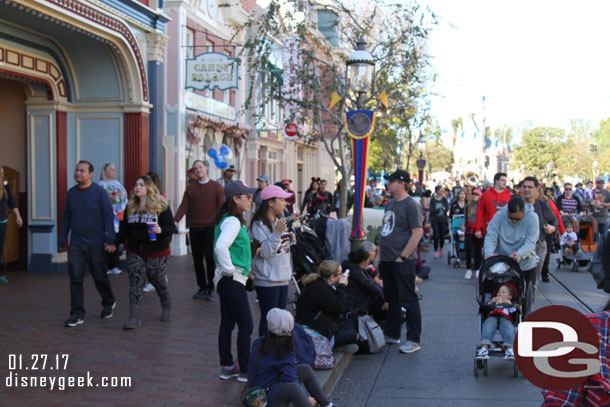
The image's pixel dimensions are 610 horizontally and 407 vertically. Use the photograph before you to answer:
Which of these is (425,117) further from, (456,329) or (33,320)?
(33,320)

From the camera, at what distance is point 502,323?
20.9ft

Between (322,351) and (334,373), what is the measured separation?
281 mm

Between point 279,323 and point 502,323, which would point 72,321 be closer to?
point 279,323

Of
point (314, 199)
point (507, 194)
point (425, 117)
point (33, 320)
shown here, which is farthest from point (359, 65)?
point (425, 117)

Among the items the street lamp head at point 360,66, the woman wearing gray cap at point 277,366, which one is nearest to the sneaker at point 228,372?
the woman wearing gray cap at point 277,366

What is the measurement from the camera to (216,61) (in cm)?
1587

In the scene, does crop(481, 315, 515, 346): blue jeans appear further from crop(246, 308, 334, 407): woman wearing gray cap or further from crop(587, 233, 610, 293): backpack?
crop(246, 308, 334, 407): woman wearing gray cap

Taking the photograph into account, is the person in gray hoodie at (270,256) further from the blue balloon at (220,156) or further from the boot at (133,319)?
the blue balloon at (220,156)

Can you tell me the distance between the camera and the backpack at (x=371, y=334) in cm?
716

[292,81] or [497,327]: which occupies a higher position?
[292,81]

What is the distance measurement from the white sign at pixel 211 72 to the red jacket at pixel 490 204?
7100 mm

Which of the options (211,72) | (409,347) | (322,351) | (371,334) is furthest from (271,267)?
(211,72)

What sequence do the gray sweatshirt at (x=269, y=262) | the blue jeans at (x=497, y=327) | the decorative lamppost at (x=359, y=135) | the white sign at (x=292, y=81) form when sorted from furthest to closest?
the white sign at (x=292, y=81)
the decorative lamppost at (x=359, y=135)
the blue jeans at (x=497, y=327)
the gray sweatshirt at (x=269, y=262)

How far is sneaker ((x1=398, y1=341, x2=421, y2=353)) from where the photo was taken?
7.18 metres
